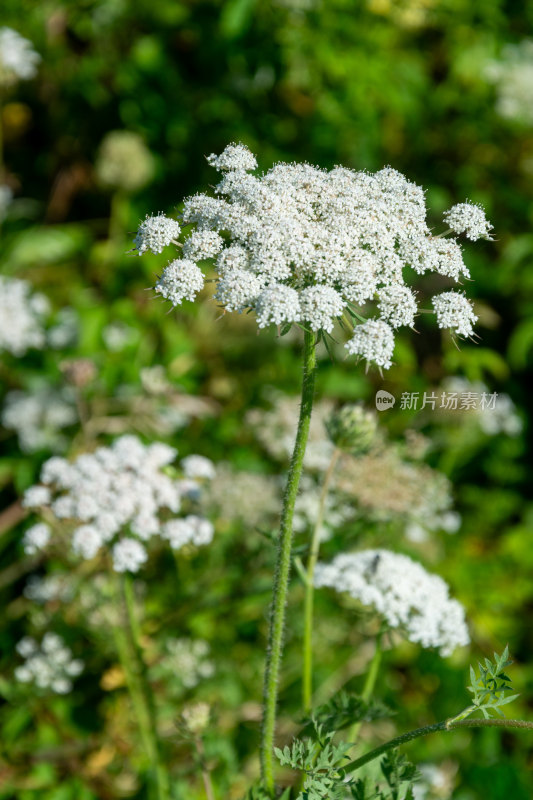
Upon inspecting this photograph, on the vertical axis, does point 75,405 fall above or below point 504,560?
above

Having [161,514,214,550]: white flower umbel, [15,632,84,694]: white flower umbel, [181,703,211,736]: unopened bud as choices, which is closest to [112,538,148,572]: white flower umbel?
[161,514,214,550]: white flower umbel

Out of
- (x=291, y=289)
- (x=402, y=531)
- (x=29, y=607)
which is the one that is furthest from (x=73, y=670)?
(x=291, y=289)

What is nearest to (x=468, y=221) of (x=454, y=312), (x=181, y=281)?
(x=454, y=312)

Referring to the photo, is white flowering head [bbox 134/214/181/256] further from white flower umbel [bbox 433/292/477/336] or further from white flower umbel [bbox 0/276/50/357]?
white flower umbel [bbox 0/276/50/357]

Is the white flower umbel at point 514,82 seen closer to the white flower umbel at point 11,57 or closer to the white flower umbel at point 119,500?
the white flower umbel at point 11,57

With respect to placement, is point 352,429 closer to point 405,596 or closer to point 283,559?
point 405,596

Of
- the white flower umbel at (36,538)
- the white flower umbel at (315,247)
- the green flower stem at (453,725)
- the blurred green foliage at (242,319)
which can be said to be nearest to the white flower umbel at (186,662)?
the blurred green foliage at (242,319)

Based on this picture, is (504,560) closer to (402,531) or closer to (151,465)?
(402,531)
